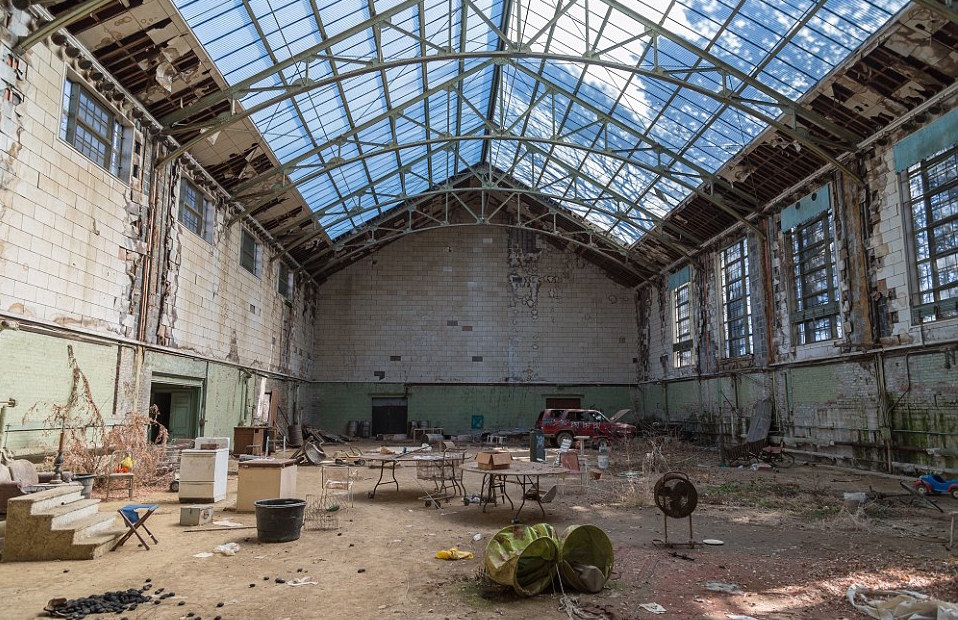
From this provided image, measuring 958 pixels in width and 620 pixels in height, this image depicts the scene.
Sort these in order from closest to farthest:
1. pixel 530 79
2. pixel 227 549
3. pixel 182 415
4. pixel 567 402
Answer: pixel 227 549 → pixel 182 415 → pixel 530 79 → pixel 567 402

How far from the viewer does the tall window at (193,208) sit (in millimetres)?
14320

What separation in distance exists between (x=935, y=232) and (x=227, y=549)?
538 inches

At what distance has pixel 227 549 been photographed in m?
6.55

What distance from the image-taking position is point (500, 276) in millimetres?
28031

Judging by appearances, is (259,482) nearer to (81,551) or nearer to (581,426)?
(81,551)

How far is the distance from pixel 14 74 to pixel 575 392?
23.4 meters

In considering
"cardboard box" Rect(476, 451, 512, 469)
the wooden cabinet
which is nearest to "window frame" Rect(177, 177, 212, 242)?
the wooden cabinet

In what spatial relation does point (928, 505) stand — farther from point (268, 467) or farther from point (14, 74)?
point (14, 74)

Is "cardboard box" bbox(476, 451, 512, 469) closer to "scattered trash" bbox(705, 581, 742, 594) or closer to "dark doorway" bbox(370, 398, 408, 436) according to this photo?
"scattered trash" bbox(705, 581, 742, 594)

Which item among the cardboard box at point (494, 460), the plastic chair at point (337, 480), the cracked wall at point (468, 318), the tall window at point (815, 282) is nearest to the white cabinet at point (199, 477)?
the plastic chair at point (337, 480)

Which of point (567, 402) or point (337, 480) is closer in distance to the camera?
point (337, 480)

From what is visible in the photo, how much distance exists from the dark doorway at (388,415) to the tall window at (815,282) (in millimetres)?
16783

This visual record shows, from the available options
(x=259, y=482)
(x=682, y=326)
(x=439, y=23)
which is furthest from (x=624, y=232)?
(x=259, y=482)

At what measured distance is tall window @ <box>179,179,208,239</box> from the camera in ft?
47.0
